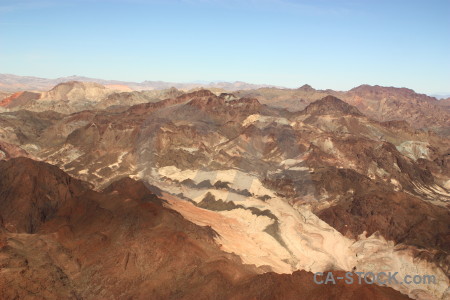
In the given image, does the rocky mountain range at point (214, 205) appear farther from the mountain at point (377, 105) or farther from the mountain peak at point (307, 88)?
the mountain peak at point (307, 88)

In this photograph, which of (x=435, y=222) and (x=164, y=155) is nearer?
(x=435, y=222)

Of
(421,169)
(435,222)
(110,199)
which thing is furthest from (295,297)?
(421,169)

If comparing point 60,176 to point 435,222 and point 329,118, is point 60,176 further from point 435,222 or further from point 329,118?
point 329,118

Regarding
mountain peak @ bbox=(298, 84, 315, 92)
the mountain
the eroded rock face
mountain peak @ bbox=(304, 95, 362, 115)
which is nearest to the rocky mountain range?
the eroded rock face

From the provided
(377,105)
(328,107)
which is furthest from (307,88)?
(328,107)

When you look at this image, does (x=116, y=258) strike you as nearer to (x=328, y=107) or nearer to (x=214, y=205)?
(x=214, y=205)

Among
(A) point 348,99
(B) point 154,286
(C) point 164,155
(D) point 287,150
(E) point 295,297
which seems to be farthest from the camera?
(A) point 348,99

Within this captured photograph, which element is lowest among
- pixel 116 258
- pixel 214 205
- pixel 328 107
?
pixel 214 205
